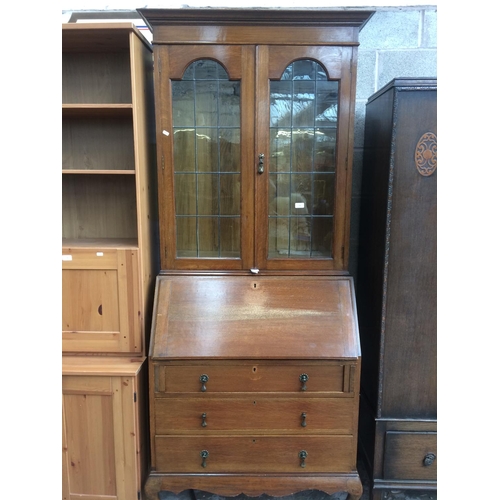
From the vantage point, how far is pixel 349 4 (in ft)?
5.98

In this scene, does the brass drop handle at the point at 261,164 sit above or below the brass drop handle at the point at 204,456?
above

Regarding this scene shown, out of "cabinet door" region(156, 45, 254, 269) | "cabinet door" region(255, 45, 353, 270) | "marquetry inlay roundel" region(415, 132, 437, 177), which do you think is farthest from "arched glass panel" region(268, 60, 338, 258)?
"marquetry inlay roundel" region(415, 132, 437, 177)

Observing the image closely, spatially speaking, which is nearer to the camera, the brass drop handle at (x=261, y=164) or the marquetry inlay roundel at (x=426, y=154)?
the marquetry inlay roundel at (x=426, y=154)

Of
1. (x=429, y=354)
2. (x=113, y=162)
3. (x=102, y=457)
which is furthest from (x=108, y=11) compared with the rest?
(x=429, y=354)

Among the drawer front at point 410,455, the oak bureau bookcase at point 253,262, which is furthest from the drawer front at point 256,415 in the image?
the drawer front at point 410,455

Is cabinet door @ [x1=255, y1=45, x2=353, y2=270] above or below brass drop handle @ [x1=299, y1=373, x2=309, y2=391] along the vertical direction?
above

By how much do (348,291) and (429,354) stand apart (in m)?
0.42

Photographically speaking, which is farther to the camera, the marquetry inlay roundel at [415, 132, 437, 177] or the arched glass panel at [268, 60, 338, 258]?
the arched glass panel at [268, 60, 338, 258]

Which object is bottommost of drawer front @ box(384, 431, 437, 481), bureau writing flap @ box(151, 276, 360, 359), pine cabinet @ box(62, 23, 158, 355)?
drawer front @ box(384, 431, 437, 481)

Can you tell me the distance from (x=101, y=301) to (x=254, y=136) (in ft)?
3.20

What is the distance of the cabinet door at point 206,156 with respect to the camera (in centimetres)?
153

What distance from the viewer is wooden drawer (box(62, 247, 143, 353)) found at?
1.58 m

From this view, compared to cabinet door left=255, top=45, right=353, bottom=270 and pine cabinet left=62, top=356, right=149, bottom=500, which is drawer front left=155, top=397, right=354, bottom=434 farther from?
cabinet door left=255, top=45, right=353, bottom=270

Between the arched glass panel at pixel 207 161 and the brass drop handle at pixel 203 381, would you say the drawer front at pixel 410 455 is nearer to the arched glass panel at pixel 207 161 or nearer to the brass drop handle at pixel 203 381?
the brass drop handle at pixel 203 381
